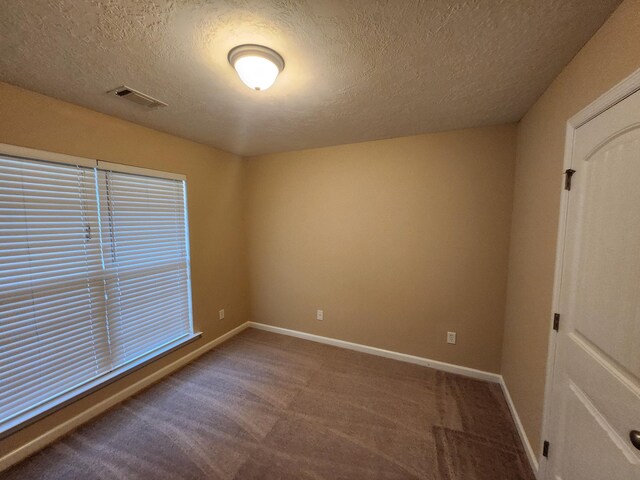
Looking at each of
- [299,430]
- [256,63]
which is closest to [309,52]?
[256,63]

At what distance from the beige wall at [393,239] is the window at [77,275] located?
48.4 inches

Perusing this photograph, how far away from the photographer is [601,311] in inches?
39.6

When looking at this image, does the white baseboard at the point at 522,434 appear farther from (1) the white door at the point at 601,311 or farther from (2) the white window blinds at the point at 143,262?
(2) the white window blinds at the point at 143,262

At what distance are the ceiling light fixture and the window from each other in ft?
4.93

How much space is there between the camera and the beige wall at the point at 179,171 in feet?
5.16

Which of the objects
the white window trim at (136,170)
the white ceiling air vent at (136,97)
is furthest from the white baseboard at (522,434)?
the white window trim at (136,170)

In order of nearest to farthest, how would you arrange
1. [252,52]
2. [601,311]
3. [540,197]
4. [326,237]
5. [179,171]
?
[601,311] → [252,52] → [540,197] → [179,171] → [326,237]

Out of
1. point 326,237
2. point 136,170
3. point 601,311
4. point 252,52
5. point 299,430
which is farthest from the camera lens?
point 326,237

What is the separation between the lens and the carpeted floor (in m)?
1.51

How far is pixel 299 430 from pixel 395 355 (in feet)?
4.41

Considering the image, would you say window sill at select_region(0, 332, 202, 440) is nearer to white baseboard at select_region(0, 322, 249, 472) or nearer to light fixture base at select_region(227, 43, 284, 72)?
white baseboard at select_region(0, 322, 249, 472)

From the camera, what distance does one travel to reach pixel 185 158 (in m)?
2.57

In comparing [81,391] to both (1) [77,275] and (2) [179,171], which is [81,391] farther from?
(2) [179,171]

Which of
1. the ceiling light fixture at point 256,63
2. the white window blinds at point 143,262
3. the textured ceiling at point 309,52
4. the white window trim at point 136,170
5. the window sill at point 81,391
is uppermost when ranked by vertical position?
the textured ceiling at point 309,52
